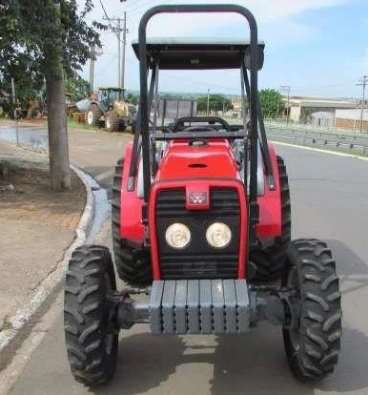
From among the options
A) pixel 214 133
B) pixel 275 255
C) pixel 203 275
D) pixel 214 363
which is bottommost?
pixel 214 363

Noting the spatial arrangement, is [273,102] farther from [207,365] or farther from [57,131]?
[207,365]

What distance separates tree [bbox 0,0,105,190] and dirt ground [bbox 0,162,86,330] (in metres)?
0.91

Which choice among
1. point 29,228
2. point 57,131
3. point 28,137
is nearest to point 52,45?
point 57,131

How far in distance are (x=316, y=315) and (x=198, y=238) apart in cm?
91

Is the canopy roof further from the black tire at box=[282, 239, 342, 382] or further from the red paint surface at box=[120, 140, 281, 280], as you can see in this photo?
the black tire at box=[282, 239, 342, 382]

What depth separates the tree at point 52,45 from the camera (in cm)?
1019


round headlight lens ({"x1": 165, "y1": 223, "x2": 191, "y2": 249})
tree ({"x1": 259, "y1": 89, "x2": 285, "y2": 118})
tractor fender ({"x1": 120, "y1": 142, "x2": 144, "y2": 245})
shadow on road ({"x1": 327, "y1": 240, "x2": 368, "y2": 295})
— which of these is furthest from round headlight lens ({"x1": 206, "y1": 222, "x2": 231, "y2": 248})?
tree ({"x1": 259, "y1": 89, "x2": 285, "y2": 118})

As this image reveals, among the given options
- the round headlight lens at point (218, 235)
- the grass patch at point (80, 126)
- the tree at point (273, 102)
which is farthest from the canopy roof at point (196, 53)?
the tree at point (273, 102)

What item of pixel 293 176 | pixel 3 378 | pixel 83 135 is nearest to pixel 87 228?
pixel 3 378

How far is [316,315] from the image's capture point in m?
4.07

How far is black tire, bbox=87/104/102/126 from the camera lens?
125 feet

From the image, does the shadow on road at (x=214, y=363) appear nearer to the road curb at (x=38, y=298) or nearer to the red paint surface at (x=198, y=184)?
the red paint surface at (x=198, y=184)

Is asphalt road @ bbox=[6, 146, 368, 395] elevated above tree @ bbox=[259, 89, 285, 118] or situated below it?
above

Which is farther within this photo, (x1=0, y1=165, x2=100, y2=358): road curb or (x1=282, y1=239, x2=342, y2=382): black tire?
(x1=0, y1=165, x2=100, y2=358): road curb
